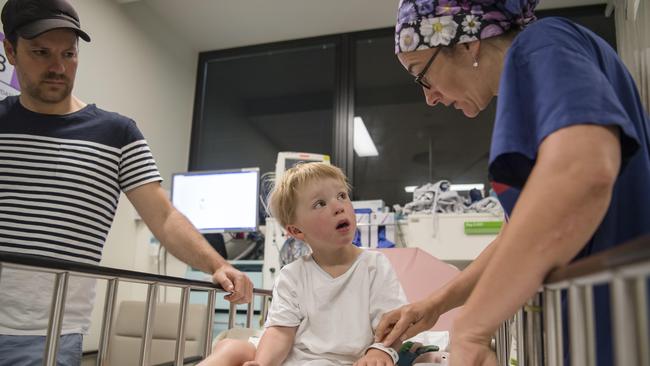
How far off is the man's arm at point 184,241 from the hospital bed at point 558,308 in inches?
2.5

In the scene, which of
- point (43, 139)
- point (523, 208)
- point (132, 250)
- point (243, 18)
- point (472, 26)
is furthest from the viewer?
point (243, 18)

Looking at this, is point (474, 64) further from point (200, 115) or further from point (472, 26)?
point (200, 115)

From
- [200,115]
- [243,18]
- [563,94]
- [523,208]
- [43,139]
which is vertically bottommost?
[523,208]

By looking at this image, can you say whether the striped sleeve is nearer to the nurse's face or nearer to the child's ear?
the child's ear

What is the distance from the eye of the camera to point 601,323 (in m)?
0.64

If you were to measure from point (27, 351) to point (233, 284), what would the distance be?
535mm

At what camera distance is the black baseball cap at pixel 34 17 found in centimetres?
140

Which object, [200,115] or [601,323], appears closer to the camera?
[601,323]

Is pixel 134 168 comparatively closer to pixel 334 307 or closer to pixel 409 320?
pixel 334 307

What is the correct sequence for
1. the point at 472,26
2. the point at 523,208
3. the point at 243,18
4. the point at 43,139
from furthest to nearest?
1. the point at 243,18
2. the point at 43,139
3. the point at 472,26
4. the point at 523,208

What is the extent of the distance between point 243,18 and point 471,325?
3919 mm

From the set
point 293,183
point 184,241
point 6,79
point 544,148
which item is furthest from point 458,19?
point 6,79

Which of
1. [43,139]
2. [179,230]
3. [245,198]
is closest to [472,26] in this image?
[179,230]

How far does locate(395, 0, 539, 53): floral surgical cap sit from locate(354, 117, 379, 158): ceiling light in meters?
3.30
